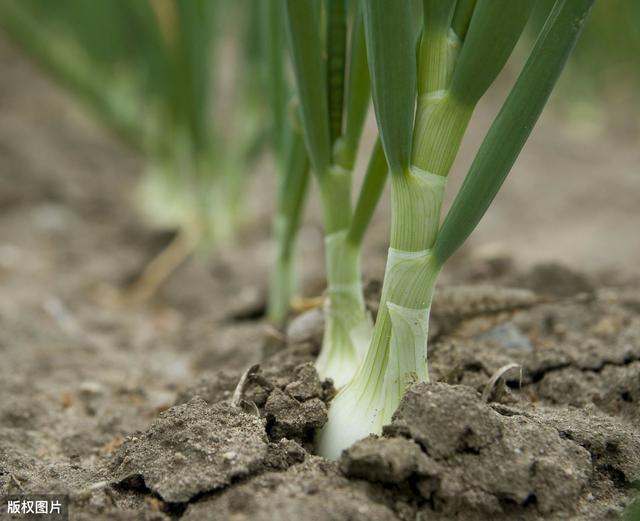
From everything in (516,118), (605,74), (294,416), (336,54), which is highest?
(605,74)

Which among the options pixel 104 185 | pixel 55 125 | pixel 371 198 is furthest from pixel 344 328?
pixel 55 125

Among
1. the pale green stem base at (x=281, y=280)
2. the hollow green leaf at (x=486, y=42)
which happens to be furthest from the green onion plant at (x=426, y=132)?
the pale green stem base at (x=281, y=280)

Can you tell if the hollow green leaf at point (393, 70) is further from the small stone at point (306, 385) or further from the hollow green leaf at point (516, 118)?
the small stone at point (306, 385)

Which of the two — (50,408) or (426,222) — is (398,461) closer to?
(426,222)

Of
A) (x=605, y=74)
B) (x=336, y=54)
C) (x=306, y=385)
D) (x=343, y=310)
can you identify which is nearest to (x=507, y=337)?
(x=343, y=310)

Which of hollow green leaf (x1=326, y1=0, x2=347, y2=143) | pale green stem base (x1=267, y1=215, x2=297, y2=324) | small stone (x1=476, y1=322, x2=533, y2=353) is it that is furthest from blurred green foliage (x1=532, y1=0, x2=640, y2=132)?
hollow green leaf (x1=326, y1=0, x2=347, y2=143)

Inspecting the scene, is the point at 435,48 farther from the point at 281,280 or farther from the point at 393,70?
the point at 281,280
